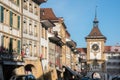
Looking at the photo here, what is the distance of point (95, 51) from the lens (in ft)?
578

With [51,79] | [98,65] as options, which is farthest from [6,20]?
[98,65]

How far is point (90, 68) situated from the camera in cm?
17675

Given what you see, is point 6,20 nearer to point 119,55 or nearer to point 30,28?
point 30,28

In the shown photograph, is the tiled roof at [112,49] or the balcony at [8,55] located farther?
the tiled roof at [112,49]

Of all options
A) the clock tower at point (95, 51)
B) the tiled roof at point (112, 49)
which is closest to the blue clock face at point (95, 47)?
the clock tower at point (95, 51)

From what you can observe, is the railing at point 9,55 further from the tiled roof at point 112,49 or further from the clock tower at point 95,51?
the tiled roof at point 112,49

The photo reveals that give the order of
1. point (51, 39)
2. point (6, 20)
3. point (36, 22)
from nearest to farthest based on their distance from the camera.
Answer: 1. point (6, 20)
2. point (36, 22)
3. point (51, 39)

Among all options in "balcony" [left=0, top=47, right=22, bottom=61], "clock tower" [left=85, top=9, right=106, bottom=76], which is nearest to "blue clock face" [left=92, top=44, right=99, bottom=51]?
"clock tower" [left=85, top=9, right=106, bottom=76]

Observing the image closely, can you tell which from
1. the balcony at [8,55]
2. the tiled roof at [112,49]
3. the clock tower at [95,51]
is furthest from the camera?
the tiled roof at [112,49]

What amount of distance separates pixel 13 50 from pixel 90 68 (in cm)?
13197

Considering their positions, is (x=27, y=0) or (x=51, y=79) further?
(x=51, y=79)

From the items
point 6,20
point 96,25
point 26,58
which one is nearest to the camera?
point 6,20

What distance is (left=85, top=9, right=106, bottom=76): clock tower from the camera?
175250mm

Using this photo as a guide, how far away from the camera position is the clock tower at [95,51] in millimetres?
175250
